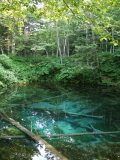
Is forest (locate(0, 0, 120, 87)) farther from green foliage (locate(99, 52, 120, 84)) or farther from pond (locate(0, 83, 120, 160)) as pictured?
pond (locate(0, 83, 120, 160))

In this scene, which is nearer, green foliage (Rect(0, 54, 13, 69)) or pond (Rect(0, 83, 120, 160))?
pond (Rect(0, 83, 120, 160))

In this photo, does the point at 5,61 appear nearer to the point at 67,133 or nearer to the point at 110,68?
the point at 110,68

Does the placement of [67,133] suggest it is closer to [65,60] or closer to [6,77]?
[6,77]

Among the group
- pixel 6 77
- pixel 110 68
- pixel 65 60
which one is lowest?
pixel 6 77

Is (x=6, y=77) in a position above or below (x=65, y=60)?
below

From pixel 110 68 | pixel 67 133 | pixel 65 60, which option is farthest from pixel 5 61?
pixel 67 133

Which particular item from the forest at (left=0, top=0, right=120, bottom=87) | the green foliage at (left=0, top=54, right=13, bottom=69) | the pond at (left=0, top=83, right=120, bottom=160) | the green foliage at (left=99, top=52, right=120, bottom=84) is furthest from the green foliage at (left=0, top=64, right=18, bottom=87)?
the green foliage at (left=99, top=52, right=120, bottom=84)

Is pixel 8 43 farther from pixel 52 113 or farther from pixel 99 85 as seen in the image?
pixel 52 113

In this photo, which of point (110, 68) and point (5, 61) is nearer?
point (110, 68)

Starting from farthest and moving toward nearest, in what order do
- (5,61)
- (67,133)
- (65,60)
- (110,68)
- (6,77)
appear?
(65,60) → (5,61) → (110,68) → (6,77) → (67,133)

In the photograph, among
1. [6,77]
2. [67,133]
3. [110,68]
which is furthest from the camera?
[110,68]

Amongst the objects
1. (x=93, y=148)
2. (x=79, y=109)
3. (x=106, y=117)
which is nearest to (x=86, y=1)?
(x=93, y=148)

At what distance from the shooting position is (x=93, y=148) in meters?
3.21

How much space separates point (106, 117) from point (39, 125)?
283 cm
